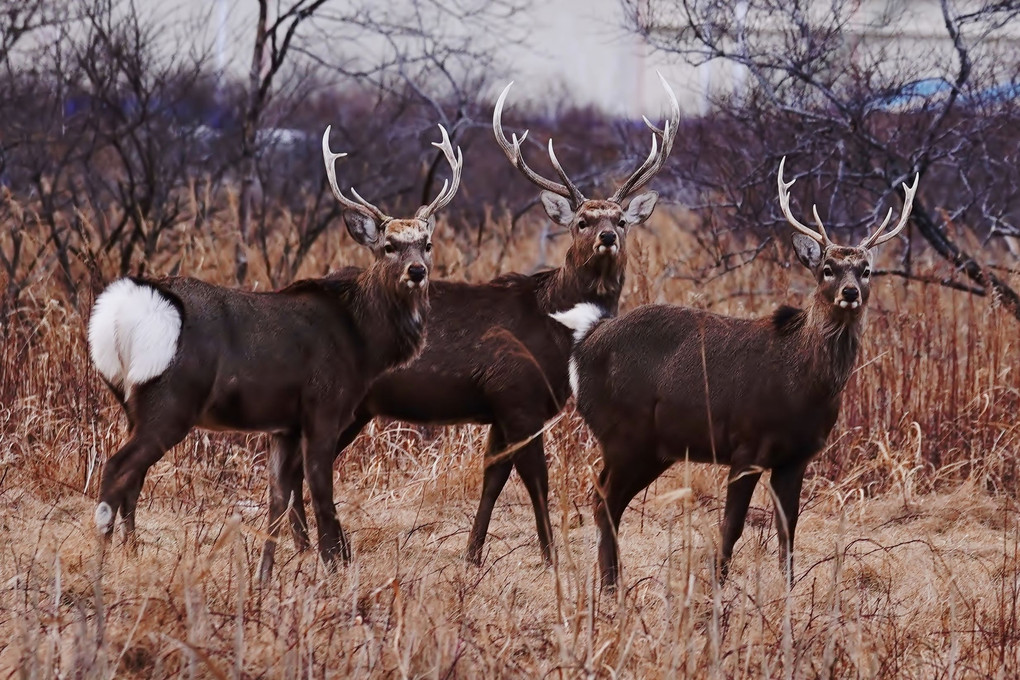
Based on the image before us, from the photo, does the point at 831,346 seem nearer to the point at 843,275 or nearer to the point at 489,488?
the point at 843,275

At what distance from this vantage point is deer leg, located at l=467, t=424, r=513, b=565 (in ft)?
19.7

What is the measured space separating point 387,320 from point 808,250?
1.64 m

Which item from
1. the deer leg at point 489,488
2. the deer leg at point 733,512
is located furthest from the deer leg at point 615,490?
the deer leg at point 489,488

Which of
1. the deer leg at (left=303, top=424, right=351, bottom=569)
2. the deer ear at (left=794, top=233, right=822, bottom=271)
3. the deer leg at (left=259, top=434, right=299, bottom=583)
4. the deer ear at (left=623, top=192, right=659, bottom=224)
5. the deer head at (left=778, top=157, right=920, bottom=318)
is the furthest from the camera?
the deer ear at (left=623, top=192, right=659, bottom=224)

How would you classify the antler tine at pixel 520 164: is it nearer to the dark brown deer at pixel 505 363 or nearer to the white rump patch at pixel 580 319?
the dark brown deer at pixel 505 363

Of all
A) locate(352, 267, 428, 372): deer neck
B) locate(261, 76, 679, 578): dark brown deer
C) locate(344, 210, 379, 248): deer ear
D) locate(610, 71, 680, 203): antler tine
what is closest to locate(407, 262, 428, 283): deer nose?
locate(352, 267, 428, 372): deer neck

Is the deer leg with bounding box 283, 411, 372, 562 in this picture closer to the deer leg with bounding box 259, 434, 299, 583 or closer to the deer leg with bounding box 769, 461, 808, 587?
the deer leg with bounding box 259, 434, 299, 583

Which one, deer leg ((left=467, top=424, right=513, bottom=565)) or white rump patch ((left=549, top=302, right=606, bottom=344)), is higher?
white rump patch ((left=549, top=302, right=606, bottom=344))

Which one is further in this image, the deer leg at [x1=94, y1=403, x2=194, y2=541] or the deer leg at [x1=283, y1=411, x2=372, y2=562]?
the deer leg at [x1=283, y1=411, x2=372, y2=562]

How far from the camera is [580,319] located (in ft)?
19.4

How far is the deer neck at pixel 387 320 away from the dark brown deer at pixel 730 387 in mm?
653

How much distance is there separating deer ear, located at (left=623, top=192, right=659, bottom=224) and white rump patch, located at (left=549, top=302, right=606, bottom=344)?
0.96 meters

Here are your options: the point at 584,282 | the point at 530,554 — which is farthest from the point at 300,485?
the point at 584,282

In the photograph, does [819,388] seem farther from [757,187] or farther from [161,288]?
[757,187]
